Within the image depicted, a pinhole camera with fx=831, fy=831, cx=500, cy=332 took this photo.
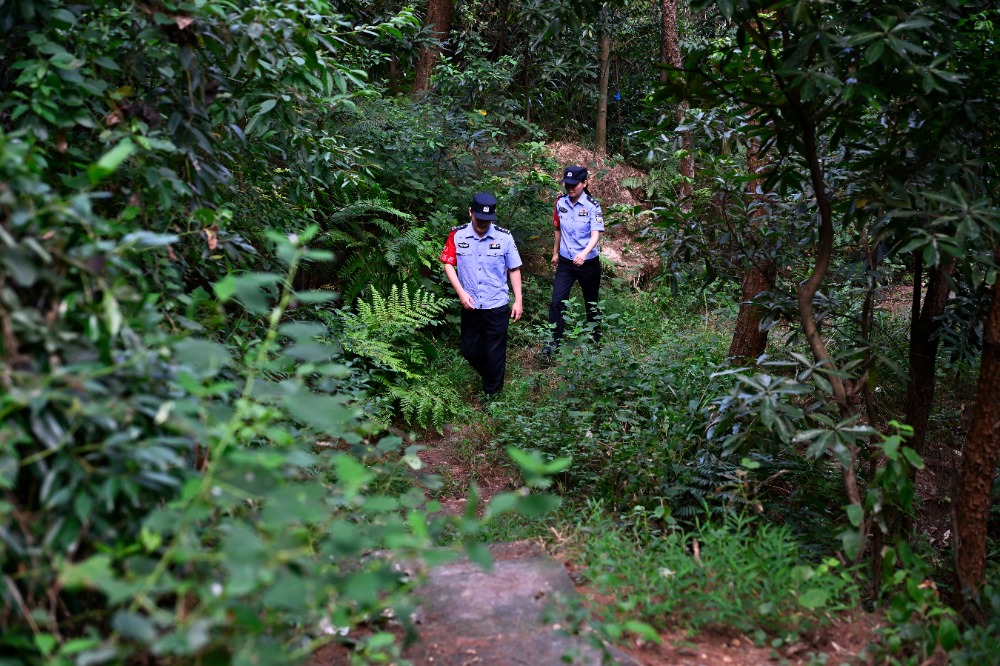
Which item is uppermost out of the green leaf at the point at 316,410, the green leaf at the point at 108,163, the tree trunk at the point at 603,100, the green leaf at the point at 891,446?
the tree trunk at the point at 603,100

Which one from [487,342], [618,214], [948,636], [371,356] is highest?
[618,214]

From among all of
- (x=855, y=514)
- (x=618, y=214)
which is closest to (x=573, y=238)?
(x=618, y=214)

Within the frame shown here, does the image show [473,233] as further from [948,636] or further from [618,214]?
[948,636]

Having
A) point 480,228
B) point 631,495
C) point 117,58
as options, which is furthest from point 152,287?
point 480,228

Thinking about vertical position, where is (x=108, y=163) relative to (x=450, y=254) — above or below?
above

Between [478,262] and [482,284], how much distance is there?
219 mm

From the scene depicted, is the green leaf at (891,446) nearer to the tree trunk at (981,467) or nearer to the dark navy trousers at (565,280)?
the tree trunk at (981,467)

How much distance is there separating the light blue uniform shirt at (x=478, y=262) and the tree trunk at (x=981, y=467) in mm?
4720

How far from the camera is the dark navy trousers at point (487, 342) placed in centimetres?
823

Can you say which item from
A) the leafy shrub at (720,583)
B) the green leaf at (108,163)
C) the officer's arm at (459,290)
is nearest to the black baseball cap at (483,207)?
the officer's arm at (459,290)

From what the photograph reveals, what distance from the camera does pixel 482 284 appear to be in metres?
8.18

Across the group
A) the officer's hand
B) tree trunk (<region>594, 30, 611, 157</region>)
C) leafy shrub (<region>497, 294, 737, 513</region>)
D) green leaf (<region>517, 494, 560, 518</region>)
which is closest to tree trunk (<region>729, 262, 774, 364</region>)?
leafy shrub (<region>497, 294, 737, 513</region>)

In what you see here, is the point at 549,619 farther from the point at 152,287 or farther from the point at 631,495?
the point at 631,495

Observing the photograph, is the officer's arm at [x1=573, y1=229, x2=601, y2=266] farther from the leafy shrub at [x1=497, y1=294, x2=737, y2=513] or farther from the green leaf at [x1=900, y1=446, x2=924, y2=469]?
the green leaf at [x1=900, y1=446, x2=924, y2=469]
